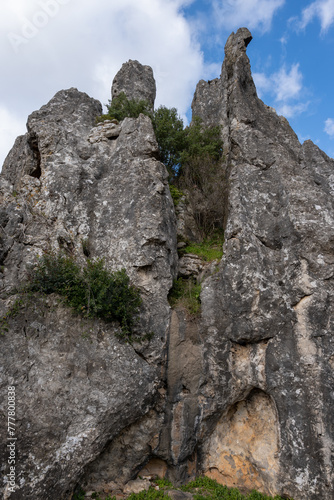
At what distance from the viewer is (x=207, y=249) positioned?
42.3 feet

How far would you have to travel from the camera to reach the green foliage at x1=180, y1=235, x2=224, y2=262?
12.1 meters

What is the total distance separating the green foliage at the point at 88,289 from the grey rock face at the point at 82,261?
0.33 meters

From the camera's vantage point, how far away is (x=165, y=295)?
9602mm

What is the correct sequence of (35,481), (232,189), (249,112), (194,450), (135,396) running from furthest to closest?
(249,112), (232,189), (194,450), (135,396), (35,481)

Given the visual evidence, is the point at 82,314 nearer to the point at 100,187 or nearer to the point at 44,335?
the point at 44,335

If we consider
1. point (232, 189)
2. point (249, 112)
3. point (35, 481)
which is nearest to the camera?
point (35, 481)

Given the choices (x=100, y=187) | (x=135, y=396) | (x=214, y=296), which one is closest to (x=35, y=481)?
(x=135, y=396)

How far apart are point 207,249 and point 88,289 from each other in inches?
236

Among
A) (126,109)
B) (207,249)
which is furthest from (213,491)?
(126,109)

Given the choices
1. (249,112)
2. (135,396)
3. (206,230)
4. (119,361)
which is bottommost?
(135,396)

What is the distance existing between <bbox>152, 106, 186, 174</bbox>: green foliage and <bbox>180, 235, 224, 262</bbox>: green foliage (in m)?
4.92

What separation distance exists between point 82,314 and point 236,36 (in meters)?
16.5

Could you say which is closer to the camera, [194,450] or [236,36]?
[194,450]

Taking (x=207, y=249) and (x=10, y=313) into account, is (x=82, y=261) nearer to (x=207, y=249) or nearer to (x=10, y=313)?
(x=10, y=313)
